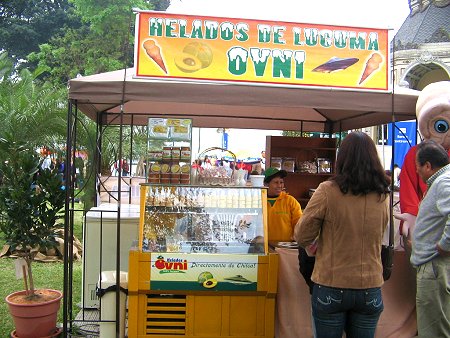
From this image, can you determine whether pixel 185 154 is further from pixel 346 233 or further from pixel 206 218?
pixel 346 233

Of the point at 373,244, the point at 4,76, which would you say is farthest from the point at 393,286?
the point at 4,76

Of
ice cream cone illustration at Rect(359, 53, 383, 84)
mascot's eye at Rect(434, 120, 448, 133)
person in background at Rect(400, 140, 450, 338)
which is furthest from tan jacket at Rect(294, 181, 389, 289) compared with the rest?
mascot's eye at Rect(434, 120, 448, 133)

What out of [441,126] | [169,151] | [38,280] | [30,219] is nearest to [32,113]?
[38,280]

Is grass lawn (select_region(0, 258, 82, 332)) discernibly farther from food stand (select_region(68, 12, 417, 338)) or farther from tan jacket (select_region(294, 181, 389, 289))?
tan jacket (select_region(294, 181, 389, 289))

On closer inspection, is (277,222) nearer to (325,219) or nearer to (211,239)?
(211,239)

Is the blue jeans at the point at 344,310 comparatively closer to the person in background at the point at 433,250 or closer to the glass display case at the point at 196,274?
the person in background at the point at 433,250

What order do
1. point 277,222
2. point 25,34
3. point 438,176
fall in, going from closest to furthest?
point 438,176 → point 277,222 → point 25,34

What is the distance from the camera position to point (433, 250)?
3170 mm

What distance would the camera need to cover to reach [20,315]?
412 centimetres

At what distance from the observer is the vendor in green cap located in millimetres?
4652

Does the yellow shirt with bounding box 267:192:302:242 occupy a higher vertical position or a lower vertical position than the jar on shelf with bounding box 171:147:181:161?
lower

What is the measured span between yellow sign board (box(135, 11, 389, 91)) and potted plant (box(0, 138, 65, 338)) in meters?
1.40

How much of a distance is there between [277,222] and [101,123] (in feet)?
9.84

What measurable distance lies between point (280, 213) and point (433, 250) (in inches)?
68.2
